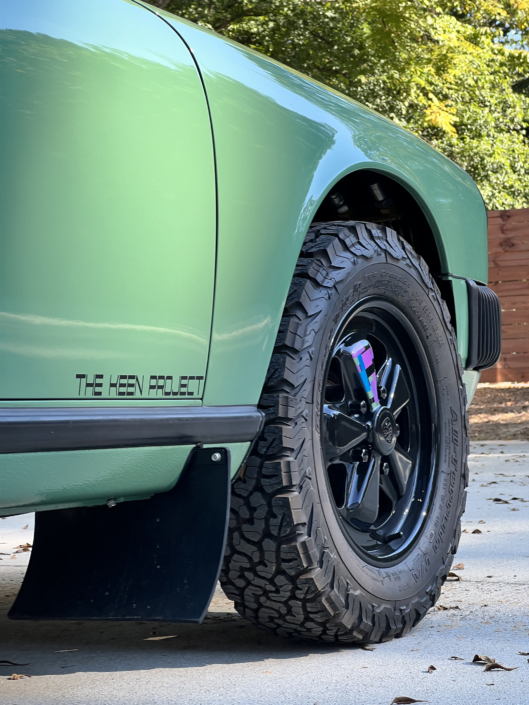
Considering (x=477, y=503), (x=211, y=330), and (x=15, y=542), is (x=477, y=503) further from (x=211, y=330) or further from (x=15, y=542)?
(x=211, y=330)

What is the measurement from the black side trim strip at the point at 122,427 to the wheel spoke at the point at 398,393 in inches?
24.6

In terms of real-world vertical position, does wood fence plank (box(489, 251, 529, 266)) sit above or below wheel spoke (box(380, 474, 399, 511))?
above

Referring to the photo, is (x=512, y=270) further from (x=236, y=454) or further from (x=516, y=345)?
(x=236, y=454)

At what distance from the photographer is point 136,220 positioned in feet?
5.36

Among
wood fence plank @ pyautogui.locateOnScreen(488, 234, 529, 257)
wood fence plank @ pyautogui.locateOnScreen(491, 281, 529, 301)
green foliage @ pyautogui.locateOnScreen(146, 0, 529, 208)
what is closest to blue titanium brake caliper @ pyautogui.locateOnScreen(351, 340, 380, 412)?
green foliage @ pyautogui.locateOnScreen(146, 0, 529, 208)

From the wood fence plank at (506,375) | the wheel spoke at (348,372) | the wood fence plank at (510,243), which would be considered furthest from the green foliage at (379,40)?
the wheel spoke at (348,372)

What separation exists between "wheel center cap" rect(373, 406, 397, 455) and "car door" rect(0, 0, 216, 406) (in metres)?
0.66

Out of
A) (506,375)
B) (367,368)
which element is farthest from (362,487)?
(506,375)

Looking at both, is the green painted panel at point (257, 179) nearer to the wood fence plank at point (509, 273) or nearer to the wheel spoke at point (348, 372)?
the wheel spoke at point (348, 372)

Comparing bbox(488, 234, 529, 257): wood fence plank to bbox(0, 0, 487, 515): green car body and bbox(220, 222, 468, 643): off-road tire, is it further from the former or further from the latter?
bbox(0, 0, 487, 515): green car body

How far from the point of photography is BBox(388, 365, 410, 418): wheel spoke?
2418 mm

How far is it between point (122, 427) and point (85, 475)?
10 cm

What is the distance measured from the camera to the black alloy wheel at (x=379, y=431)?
7.48ft

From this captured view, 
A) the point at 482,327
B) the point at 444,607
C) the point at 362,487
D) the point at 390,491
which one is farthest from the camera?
the point at 482,327
